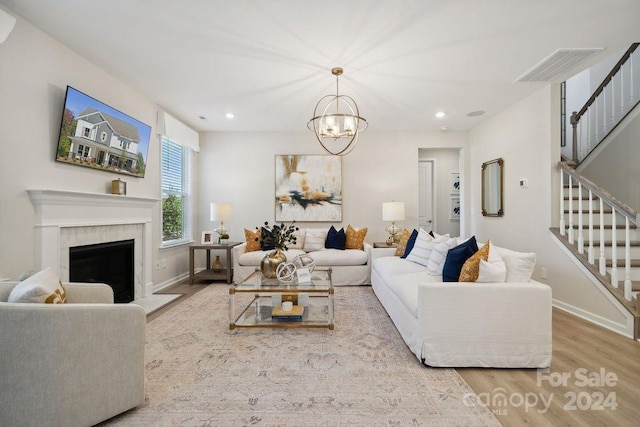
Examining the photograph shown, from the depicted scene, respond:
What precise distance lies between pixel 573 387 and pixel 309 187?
424 centimetres

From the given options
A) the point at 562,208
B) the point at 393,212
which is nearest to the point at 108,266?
the point at 393,212

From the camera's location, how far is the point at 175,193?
4.77m

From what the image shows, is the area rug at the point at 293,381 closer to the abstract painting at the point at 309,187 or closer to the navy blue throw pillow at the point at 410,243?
the navy blue throw pillow at the point at 410,243

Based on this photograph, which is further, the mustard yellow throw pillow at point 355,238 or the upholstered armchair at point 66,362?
the mustard yellow throw pillow at point 355,238

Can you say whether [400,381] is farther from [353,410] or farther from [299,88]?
[299,88]

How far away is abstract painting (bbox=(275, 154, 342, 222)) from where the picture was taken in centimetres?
533

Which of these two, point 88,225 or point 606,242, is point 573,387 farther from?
point 88,225

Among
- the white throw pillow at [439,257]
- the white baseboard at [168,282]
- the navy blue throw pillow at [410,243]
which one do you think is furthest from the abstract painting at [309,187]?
the white throw pillow at [439,257]

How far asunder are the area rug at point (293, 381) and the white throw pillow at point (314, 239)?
6.84 ft

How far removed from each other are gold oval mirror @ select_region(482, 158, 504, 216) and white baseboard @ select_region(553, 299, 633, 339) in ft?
4.92

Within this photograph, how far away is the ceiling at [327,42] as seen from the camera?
2141 mm

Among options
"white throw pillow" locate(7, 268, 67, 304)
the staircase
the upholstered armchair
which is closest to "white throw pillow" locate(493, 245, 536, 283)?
the staircase

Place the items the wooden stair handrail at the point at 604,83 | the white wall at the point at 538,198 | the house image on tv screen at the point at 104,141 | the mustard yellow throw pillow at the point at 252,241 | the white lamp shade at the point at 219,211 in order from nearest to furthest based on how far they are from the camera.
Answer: the house image on tv screen at the point at 104,141
the white wall at the point at 538,198
the wooden stair handrail at the point at 604,83
the mustard yellow throw pillow at the point at 252,241
the white lamp shade at the point at 219,211

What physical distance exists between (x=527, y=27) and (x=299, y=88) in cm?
224
